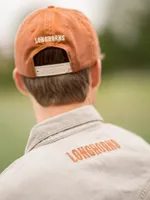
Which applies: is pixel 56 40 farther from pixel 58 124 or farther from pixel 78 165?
pixel 78 165

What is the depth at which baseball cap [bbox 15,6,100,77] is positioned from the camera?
95 centimetres

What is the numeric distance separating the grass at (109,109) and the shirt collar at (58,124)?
0.84 m

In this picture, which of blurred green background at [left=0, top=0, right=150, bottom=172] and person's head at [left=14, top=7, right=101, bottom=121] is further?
blurred green background at [left=0, top=0, right=150, bottom=172]

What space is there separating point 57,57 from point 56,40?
0.04m

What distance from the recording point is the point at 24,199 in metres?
0.80

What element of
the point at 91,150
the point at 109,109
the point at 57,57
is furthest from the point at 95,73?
the point at 109,109

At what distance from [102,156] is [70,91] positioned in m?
0.18

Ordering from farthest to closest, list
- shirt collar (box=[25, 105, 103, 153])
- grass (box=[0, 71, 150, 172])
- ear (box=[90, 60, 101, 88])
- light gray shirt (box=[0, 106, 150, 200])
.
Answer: grass (box=[0, 71, 150, 172]), ear (box=[90, 60, 101, 88]), shirt collar (box=[25, 105, 103, 153]), light gray shirt (box=[0, 106, 150, 200])

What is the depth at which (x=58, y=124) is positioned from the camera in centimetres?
91

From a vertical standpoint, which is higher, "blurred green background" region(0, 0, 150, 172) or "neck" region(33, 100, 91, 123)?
"neck" region(33, 100, 91, 123)

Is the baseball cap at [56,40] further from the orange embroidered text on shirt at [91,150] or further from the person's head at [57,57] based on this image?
the orange embroidered text on shirt at [91,150]

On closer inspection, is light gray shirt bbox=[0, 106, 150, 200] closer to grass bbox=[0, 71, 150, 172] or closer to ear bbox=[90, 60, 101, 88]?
ear bbox=[90, 60, 101, 88]

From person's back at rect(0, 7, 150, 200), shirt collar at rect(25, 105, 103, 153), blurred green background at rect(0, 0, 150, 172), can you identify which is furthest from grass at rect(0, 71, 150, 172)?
shirt collar at rect(25, 105, 103, 153)

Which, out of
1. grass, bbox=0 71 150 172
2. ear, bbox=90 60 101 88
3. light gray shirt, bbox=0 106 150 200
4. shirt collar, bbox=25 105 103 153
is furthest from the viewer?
grass, bbox=0 71 150 172
